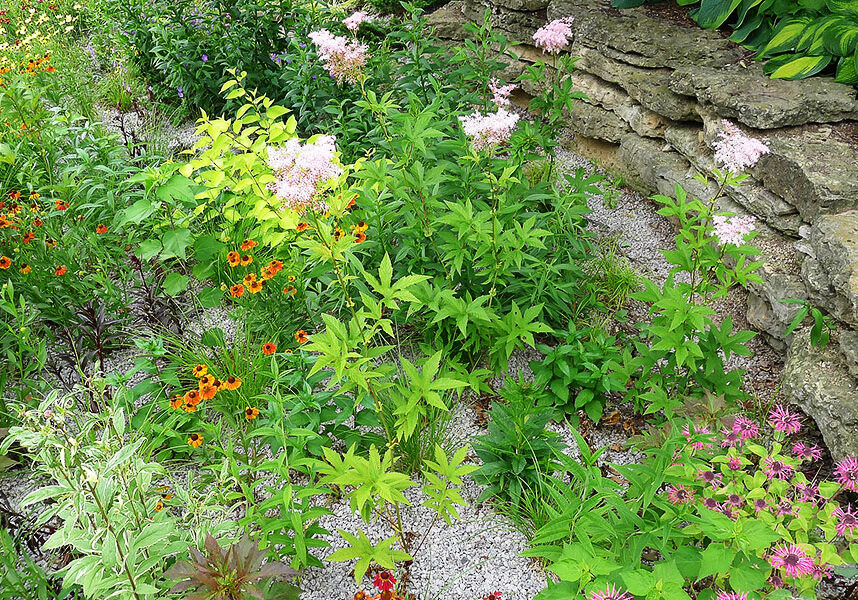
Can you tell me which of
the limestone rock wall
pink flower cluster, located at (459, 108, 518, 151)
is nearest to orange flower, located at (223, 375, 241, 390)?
pink flower cluster, located at (459, 108, 518, 151)

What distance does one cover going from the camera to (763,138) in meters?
2.89

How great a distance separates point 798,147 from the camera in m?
2.78

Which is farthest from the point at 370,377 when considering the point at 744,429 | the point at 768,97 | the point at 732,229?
the point at 768,97

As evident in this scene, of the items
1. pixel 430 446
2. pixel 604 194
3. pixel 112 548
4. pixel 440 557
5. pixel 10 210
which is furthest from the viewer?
pixel 604 194

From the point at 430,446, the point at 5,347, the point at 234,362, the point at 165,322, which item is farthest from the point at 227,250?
the point at 430,446

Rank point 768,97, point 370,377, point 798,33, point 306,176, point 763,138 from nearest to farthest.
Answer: point 306,176 < point 370,377 < point 763,138 < point 768,97 < point 798,33

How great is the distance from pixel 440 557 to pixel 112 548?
102 centimetres

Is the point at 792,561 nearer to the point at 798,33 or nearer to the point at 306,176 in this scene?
the point at 306,176

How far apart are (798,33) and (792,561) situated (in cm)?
281

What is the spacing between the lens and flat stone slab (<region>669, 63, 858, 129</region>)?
2.91m

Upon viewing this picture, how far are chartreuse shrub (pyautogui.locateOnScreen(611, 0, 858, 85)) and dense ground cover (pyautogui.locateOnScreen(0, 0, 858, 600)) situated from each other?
3.55ft

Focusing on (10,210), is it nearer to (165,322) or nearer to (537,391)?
(165,322)

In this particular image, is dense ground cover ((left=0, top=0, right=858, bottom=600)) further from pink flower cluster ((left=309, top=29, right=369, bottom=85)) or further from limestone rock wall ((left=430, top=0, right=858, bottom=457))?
limestone rock wall ((left=430, top=0, right=858, bottom=457))

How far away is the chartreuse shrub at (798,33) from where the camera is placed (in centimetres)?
300
